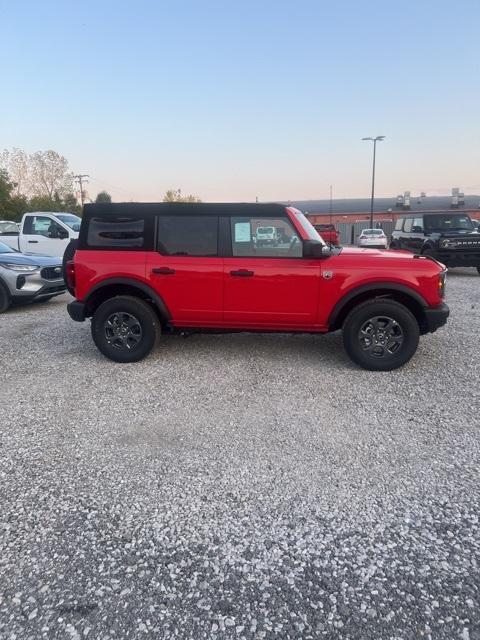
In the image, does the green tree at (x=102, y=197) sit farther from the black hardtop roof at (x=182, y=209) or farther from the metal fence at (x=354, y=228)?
the black hardtop roof at (x=182, y=209)

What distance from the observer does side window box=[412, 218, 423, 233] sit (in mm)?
13645

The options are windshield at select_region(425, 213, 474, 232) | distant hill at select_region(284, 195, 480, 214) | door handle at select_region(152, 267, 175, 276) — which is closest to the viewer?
door handle at select_region(152, 267, 175, 276)

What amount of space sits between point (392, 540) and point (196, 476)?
50.7 inches

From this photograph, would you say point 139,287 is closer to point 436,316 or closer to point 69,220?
point 436,316

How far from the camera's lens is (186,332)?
17.5 ft

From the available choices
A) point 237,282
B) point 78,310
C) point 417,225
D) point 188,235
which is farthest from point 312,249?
point 417,225

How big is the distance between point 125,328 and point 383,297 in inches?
118

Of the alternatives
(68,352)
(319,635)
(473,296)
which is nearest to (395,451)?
(319,635)

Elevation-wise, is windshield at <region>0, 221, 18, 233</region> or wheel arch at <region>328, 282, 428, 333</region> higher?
windshield at <region>0, 221, 18, 233</region>

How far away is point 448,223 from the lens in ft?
44.8

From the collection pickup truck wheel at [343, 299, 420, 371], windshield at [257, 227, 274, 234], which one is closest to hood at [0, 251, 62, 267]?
windshield at [257, 227, 274, 234]

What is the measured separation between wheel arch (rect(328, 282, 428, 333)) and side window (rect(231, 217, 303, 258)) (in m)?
0.75

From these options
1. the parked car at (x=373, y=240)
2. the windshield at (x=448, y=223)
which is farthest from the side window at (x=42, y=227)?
the parked car at (x=373, y=240)

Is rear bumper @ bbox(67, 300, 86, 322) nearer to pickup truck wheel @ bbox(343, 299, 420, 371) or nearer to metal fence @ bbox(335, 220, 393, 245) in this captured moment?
pickup truck wheel @ bbox(343, 299, 420, 371)
